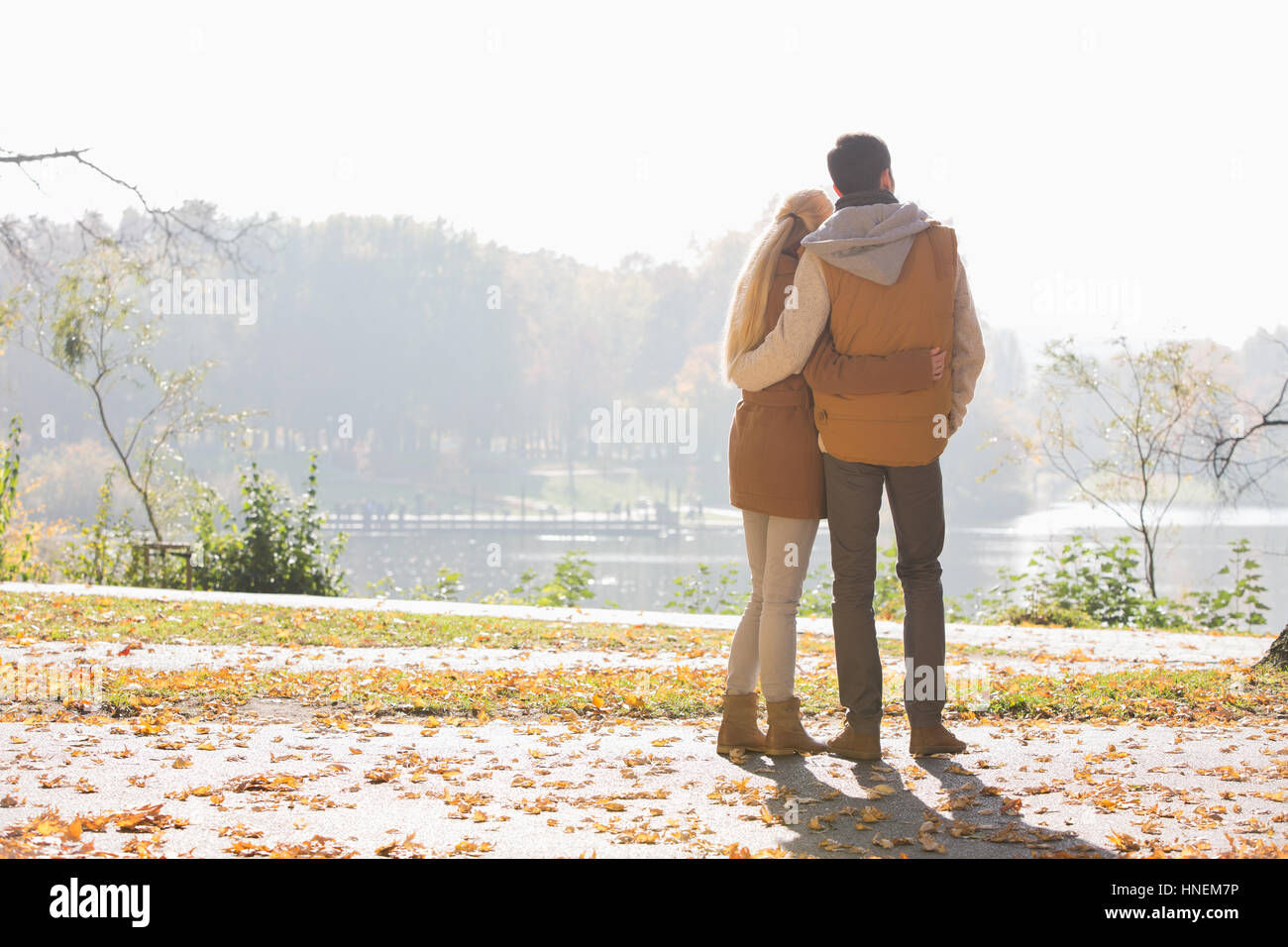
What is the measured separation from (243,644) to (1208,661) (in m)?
6.05

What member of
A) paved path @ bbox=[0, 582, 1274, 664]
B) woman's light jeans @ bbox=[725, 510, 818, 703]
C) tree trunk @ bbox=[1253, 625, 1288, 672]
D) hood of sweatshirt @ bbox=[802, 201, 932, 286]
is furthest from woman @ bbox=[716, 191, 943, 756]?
paved path @ bbox=[0, 582, 1274, 664]

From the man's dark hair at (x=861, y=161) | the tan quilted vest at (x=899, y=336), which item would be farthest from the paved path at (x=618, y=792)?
the man's dark hair at (x=861, y=161)

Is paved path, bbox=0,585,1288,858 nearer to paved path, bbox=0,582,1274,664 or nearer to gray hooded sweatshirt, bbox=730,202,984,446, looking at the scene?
gray hooded sweatshirt, bbox=730,202,984,446

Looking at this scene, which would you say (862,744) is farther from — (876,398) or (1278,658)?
(1278,658)

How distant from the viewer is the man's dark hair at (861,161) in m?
3.92

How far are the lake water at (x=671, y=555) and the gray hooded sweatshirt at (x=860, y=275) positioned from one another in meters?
21.7

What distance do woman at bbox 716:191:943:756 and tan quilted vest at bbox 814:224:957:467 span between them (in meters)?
0.06

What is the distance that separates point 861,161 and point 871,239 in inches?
15.0

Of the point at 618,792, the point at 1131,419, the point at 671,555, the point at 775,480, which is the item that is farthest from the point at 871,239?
the point at 671,555

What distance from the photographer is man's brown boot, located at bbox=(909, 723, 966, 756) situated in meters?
3.98

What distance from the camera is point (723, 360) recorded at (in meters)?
4.12

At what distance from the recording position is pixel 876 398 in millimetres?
3752
